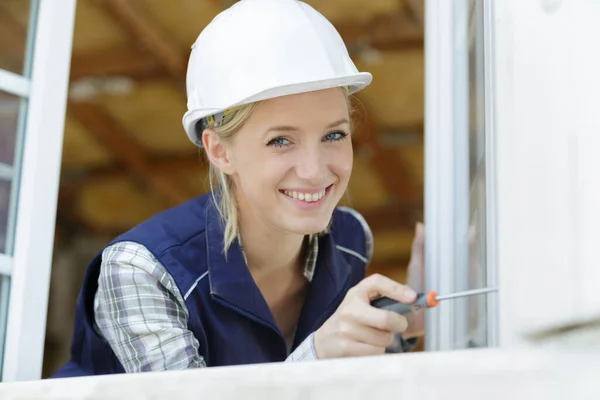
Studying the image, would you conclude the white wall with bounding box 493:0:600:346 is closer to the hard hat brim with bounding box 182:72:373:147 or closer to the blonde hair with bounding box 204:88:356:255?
the hard hat brim with bounding box 182:72:373:147

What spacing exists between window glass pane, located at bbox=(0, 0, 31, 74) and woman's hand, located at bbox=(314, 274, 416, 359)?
0.64m

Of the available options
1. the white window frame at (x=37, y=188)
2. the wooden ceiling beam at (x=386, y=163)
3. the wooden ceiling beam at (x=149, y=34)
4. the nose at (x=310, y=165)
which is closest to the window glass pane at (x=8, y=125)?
the white window frame at (x=37, y=188)

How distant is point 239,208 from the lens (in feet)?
5.14

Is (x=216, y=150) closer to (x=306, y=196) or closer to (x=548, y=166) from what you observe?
(x=306, y=196)

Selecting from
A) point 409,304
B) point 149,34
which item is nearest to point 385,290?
point 409,304

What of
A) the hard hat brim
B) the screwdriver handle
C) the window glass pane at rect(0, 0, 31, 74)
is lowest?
the screwdriver handle

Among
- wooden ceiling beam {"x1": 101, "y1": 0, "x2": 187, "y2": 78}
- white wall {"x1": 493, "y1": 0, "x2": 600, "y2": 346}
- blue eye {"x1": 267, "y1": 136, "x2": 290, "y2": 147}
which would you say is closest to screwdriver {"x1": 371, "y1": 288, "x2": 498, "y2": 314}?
white wall {"x1": 493, "y1": 0, "x2": 600, "y2": 346}

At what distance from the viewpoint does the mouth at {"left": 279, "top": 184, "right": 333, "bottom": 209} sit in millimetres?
1376

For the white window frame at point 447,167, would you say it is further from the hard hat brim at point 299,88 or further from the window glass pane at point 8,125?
the window glass pane at point 8,125

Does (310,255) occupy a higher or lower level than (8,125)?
lower

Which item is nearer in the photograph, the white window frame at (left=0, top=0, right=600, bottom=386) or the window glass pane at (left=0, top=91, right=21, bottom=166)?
the white window frame at (left=0, top=0, right=600, bottom=386)

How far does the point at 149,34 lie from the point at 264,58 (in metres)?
2.98

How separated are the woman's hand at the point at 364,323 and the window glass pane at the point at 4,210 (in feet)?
1.70

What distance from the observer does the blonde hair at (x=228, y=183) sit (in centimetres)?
137
